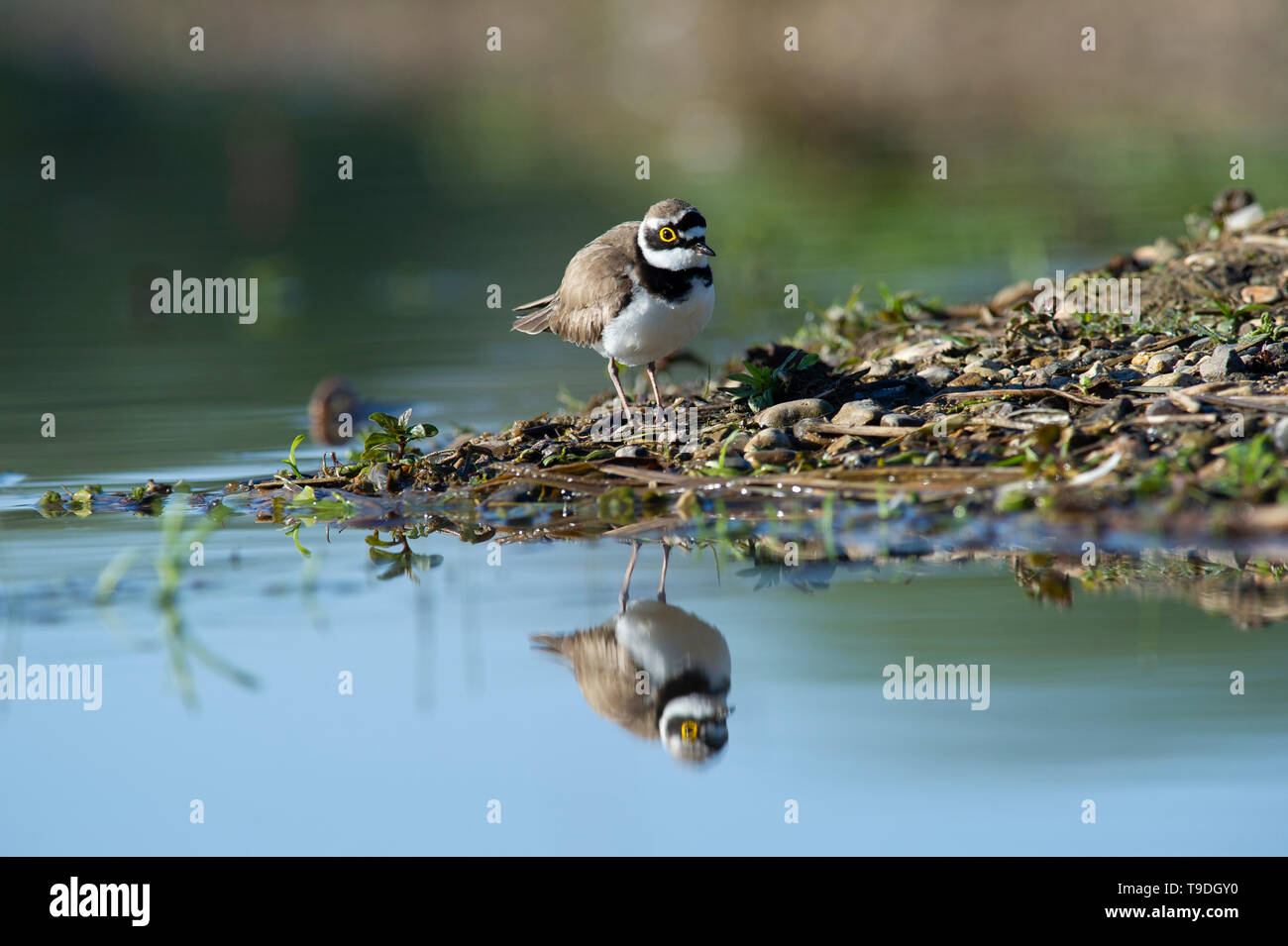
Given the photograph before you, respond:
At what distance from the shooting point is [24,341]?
46.1 feet

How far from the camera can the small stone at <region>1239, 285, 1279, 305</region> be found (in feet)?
29.1

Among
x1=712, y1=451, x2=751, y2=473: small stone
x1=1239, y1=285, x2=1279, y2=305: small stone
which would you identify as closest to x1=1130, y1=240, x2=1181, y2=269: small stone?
x1=1239, y1=285, x2=1279, y2=305: small stone

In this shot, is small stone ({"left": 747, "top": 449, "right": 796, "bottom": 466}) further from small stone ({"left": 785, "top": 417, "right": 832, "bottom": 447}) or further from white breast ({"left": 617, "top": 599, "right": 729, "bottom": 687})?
white breast ({"left": 617, "top": 599, "right": 729, "bottom": 687})

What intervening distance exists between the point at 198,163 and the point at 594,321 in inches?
866

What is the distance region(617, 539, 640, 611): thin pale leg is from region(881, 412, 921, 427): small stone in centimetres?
140

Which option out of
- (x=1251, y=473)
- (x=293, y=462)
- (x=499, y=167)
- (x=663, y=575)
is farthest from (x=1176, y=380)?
(x=499, y=167)

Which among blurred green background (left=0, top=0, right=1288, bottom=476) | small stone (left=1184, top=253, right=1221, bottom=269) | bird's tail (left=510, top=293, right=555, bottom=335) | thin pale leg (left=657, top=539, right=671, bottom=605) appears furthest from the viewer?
A: blurred green background (left=0, top=0, right=1288, bottom=476)

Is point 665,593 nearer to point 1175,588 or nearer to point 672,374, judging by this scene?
point 1175,588

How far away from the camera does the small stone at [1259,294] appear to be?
8883 millimetres

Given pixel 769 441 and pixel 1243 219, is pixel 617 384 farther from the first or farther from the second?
pixel 1243 219

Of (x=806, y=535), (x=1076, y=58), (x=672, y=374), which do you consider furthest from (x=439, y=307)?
(x=1076, y=58)

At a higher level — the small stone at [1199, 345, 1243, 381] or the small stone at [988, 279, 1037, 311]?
the small stone at [988, 279, 1037, 311]

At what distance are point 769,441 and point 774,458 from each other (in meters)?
0.16

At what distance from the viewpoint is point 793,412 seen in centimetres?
786
